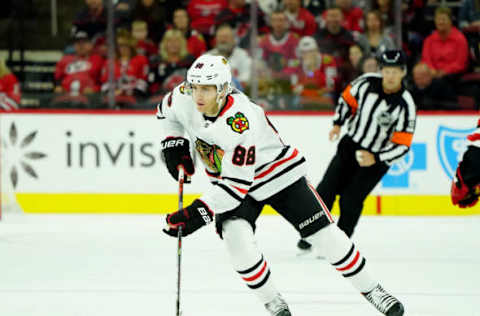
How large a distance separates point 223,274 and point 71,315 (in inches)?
48.1

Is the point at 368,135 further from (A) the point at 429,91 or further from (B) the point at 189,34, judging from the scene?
(B) the point at 189,34

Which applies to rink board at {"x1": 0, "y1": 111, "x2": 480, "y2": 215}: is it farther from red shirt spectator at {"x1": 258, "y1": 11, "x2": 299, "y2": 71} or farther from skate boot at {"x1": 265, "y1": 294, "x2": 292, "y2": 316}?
skate boot at {"x1": 265, "y1": 294, "x2": 292, "y2": 316}

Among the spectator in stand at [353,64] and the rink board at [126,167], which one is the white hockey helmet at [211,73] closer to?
the rink board at [126,167]

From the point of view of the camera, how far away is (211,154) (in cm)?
335

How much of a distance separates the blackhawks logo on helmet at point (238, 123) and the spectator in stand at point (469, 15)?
5093mm

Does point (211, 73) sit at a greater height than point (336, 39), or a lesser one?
greater

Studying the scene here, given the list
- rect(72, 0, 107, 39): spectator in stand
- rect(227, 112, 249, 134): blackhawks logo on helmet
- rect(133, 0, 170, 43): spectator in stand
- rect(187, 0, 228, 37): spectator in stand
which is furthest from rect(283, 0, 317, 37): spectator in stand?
rect(227, 112, 249, 134): blackhawks logo on helmet

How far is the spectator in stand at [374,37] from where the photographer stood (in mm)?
7671

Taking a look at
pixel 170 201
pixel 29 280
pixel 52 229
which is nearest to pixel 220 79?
pixel 29 280

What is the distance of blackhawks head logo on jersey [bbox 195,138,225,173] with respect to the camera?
10.9ft

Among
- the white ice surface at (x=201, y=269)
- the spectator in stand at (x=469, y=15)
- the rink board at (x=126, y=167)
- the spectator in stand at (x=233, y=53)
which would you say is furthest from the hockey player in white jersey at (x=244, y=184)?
the spectator in stand at (x=469, y=15)

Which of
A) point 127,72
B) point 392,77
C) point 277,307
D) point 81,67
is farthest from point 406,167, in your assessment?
point 277,307

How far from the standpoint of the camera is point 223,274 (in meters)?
4.80

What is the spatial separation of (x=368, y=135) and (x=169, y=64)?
2.97 m
